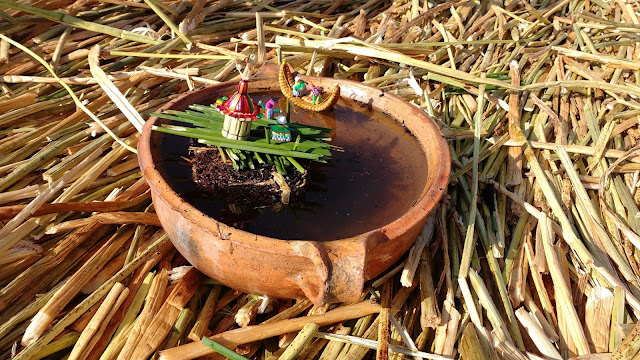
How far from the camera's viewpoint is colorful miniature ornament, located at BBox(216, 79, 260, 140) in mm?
2293

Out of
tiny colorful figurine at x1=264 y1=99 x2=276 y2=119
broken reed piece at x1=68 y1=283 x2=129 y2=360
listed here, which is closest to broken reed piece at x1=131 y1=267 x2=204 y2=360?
broken reed piece at x1=68 y1=283 x2=129 y2=360

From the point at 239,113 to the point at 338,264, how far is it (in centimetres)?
83

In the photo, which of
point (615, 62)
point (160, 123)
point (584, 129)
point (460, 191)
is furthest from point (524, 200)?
point (160, 123)

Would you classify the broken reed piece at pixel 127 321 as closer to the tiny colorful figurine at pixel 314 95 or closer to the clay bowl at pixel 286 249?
the clay bowl at pixel 286 249

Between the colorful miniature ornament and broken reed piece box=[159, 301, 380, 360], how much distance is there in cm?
88

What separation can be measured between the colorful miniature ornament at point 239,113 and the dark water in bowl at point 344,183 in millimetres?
293

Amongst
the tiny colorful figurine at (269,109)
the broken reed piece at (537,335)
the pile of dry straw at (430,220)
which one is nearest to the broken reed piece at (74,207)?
the pile of dry straw at (430,220)

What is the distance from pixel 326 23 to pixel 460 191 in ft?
7.50

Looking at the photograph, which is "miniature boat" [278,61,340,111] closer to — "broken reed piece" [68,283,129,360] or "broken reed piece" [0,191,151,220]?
"broken reed piece" [0,191,151,220]

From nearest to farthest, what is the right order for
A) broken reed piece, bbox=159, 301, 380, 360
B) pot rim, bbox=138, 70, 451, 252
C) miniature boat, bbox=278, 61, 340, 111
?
pot rim, bbox=138, 70, 451, 252 → broken reed piece, bbox=159, 301, 380, 360 → miniature boat, bbox=278, 61, 340, 111

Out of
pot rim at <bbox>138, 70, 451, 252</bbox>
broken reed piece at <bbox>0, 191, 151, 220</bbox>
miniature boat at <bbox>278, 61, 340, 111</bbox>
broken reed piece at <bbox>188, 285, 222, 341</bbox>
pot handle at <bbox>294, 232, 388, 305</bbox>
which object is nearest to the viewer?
pot handle at <bbox>294, 232, 388, 305</bbox>

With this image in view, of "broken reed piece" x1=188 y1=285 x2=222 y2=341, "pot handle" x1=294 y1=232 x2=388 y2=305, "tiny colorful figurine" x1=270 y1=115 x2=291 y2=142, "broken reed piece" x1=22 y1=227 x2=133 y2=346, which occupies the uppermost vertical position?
"tiny colorful figurine" x1=270 y1=115 x2=291 y2=142

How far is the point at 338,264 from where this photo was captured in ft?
6.39

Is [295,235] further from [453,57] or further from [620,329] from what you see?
[453,57]
